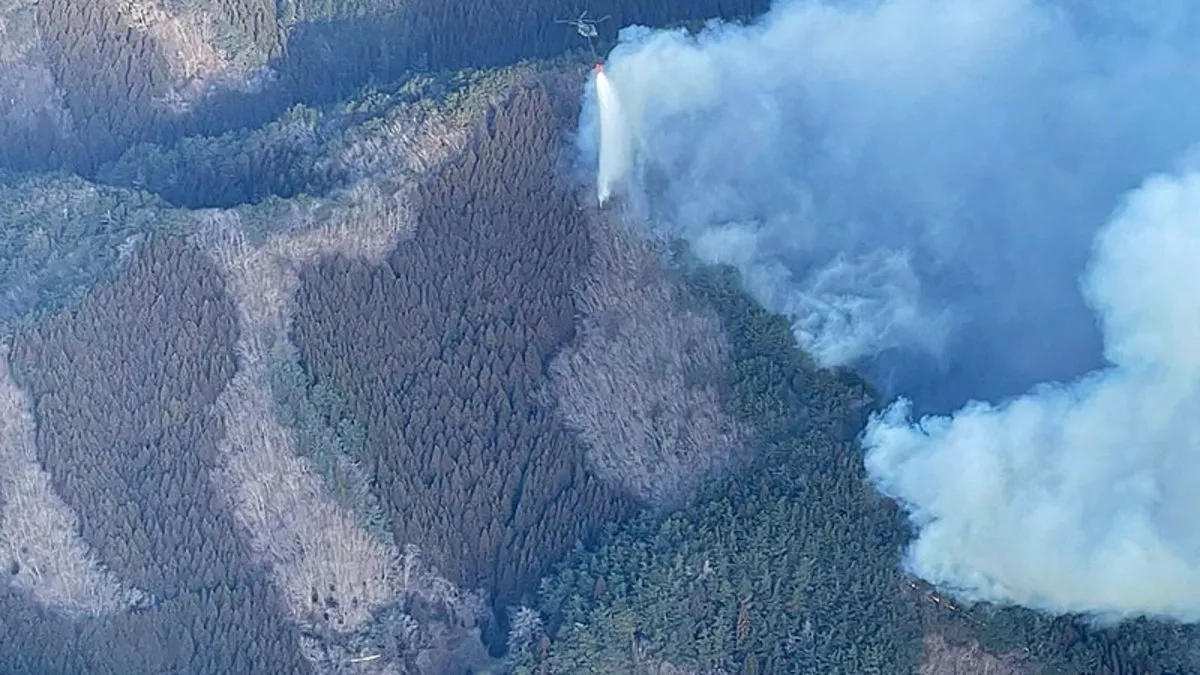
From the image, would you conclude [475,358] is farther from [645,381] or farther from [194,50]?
[194,50]

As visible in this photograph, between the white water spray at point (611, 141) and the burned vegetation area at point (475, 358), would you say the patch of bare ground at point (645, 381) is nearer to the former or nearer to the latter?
the burned vegetation area at point (475, 358)

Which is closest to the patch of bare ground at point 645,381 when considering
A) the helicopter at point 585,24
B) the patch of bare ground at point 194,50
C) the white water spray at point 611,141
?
the white water spray at point 611,141

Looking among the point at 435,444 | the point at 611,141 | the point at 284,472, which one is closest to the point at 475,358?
the point at 435,444

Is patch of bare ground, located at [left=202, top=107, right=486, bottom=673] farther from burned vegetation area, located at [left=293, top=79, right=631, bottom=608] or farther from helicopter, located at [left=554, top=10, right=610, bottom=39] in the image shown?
helicopter, located at [left=554, top=10, right=610, bottom=39]

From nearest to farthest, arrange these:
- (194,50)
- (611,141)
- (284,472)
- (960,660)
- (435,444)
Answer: (960,660)
(435,444)
(284,472)
(611,141)
(194,50)

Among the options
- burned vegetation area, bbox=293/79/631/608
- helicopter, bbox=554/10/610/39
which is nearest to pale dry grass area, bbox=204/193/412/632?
burned vegetation area, bbox=293/79/631/608

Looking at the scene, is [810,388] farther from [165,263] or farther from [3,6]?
[3,6]
